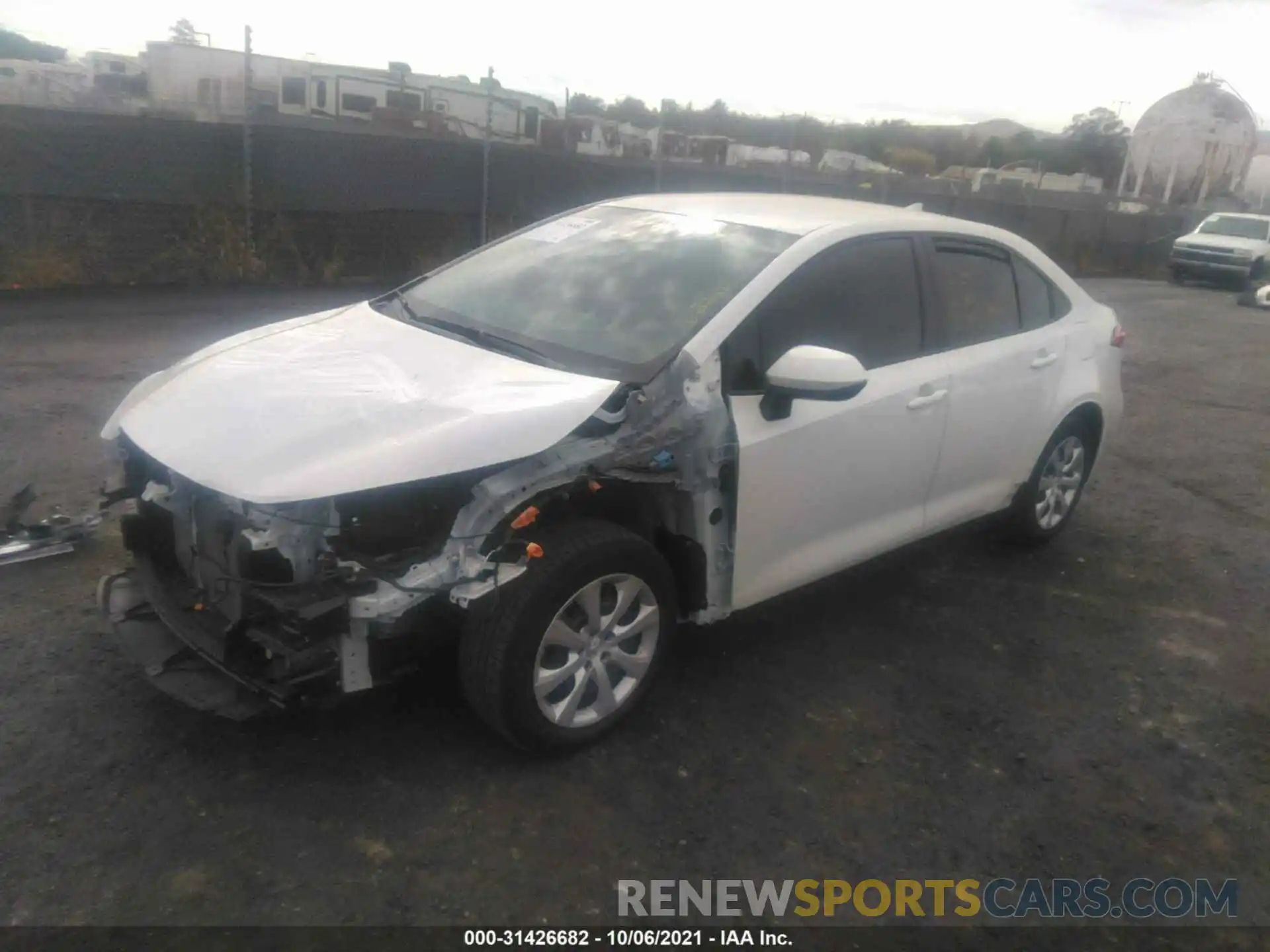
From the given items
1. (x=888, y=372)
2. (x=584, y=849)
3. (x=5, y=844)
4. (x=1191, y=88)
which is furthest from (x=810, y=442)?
(x=1191, y=88)

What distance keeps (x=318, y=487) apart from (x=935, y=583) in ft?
10.4

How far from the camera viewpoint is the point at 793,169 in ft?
68.0

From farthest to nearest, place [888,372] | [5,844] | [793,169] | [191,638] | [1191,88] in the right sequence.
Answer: [1191,88] < [793,169] < [888,372] < [191,638] < [5,844]

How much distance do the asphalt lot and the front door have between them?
0.50 m

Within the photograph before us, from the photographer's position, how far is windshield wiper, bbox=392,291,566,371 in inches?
139

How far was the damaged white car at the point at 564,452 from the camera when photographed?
2879 millimetres

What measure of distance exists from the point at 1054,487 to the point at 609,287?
2.70m

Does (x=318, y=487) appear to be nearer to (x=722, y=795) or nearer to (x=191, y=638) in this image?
(x=191, y=638)

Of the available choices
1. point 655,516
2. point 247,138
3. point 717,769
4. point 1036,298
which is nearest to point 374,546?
point 655,516

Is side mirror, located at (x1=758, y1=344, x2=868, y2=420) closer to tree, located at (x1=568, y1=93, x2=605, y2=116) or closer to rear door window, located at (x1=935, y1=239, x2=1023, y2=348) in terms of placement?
rear door window, located at (x1=935, y1=239, x2=1023, y2=348)

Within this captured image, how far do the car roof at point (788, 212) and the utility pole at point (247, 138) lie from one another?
26.5ft

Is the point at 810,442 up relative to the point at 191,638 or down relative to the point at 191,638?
up

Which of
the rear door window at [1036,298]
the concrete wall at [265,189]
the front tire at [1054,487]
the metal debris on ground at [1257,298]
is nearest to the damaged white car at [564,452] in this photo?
the rear door window at [1036,298]

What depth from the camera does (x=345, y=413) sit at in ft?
9.99
